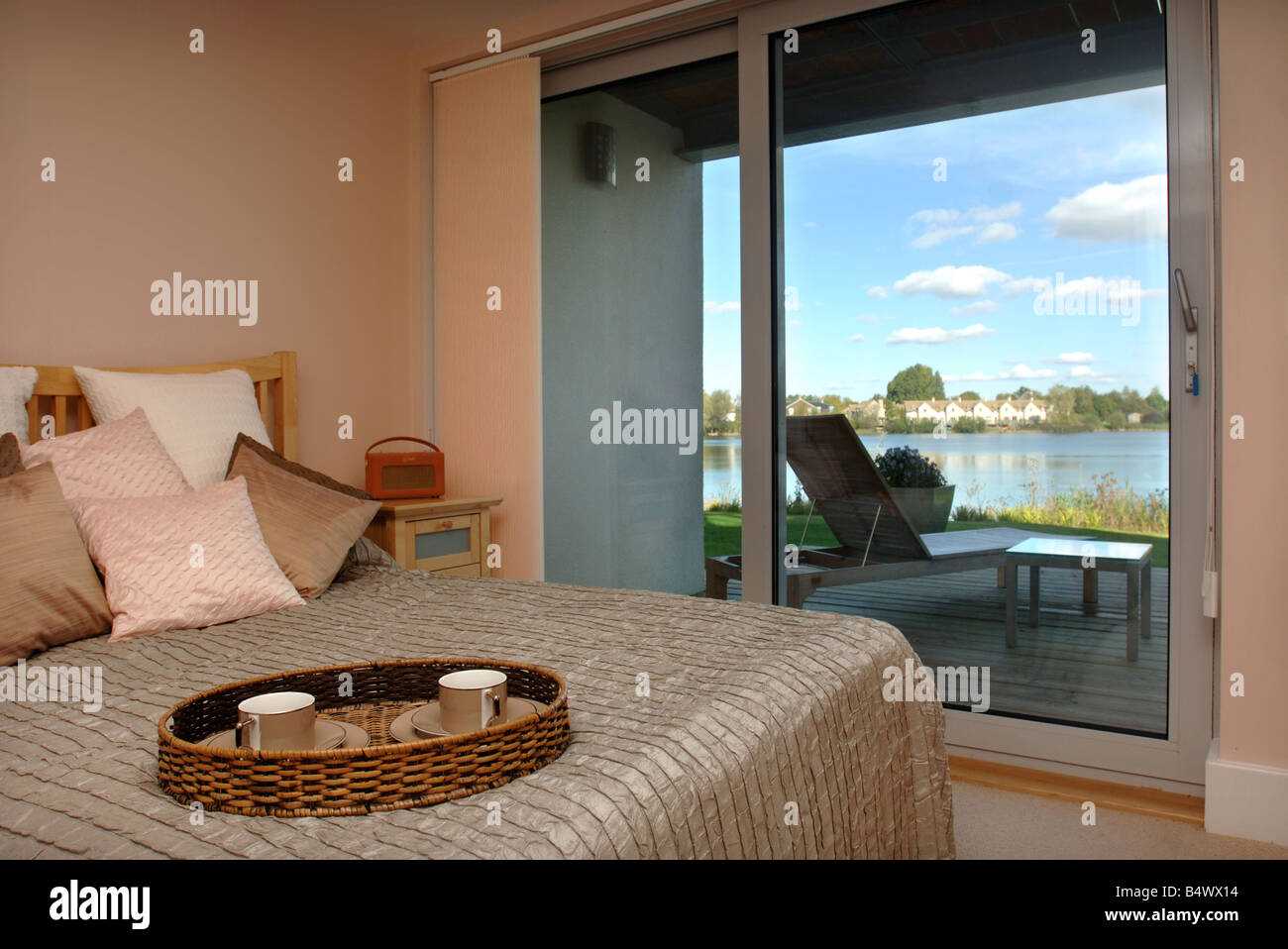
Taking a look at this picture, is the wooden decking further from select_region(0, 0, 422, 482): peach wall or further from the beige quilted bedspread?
select_region(0, 0, 422, 482): peach wall

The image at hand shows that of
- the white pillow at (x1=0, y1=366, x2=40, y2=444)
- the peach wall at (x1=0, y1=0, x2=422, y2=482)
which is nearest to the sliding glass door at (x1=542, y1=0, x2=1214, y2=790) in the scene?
the peach wall at (x1=0, y1=0, x2=422, y2=482)

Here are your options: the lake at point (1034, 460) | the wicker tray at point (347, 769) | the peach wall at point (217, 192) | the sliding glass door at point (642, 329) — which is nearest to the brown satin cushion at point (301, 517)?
the peach wall at point (217, 192)

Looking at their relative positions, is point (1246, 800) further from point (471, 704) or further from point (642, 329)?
point (642, 329)

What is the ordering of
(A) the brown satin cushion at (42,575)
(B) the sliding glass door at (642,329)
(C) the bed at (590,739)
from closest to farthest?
(C) the bed at (590,739) < (A) the brown satin cushion at (42,575) < (B) the sliding glass door at (642,329)

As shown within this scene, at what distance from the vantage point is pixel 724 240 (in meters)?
3.04

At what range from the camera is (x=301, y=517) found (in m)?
2.16

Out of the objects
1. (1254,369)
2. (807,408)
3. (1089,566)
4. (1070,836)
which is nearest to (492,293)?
(807,408)

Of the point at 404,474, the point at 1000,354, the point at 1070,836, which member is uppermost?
the point at 1000,354

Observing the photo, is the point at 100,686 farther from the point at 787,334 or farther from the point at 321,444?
the point at 787,334

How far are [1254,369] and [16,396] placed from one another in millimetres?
2845

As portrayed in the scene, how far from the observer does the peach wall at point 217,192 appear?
2385 millimetres

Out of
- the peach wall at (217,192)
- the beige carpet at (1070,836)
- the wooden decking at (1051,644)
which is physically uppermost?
the peach wall at (217,192)

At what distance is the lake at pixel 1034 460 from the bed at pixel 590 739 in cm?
103

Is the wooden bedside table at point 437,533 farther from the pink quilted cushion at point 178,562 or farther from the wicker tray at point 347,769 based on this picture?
the wicker tray at point 347,769
